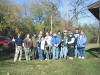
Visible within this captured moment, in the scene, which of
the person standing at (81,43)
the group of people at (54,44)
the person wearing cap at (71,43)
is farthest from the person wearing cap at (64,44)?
the person standing at (81,43)

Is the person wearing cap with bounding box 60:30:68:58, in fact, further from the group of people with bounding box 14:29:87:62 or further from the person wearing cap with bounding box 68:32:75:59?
the person wearing cap with bounding box 68:32:75:59

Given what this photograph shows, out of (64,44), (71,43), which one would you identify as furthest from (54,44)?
(71,43)

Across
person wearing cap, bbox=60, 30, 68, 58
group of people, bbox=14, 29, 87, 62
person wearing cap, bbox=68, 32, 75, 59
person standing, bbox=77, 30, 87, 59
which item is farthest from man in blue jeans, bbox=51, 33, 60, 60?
person standing, bbox=77, 30, 87, 59

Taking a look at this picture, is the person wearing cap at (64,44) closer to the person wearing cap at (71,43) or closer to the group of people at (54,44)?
the group of people at (54,44)

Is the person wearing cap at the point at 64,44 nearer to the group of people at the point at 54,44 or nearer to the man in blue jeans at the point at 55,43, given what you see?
the group of people at the point at 54,44

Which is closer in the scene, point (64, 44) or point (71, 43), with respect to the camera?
point (71, 43)

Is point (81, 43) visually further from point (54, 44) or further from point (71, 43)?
point (54, 44)

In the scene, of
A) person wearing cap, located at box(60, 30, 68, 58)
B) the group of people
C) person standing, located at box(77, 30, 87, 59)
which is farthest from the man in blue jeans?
person standing, located at box(77, 30, 87, 59)

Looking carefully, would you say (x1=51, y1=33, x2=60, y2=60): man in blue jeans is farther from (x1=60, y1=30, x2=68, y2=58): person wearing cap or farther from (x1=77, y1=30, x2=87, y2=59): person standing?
(x1=77, y1=30, x2=87, y2=59): person standing

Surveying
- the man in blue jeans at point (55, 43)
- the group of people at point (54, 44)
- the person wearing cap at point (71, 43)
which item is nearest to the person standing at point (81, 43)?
the group of people at point (54, 44)

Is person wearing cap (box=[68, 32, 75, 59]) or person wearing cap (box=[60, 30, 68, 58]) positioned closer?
person wearing cap (box=[68, 32, 75, 59])

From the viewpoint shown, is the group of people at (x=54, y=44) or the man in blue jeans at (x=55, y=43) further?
the man in blue jeans at (x=55, y=43)

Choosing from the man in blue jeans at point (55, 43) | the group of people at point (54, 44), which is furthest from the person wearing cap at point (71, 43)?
the man in blue jeans at point (55, 43)

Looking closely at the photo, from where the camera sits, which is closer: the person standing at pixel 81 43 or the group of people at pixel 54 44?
the group of people at pixel 54 44
